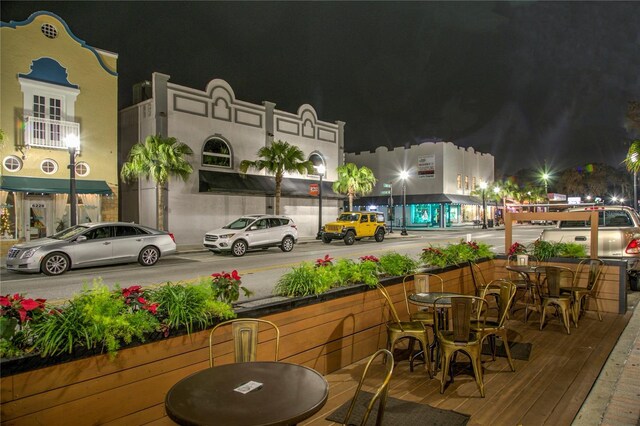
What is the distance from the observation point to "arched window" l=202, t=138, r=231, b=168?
24531mm

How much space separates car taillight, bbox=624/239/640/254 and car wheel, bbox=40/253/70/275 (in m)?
14.8

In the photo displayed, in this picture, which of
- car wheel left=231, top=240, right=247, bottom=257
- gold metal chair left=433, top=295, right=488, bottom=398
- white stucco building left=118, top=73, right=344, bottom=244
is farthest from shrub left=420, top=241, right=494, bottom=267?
white stucco building left=118, top=73, right=344, bottom=244

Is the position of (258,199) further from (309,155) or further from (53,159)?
(53,159)

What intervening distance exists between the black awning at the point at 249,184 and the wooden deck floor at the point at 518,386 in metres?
19.9

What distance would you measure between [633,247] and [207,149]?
2067 centimetres

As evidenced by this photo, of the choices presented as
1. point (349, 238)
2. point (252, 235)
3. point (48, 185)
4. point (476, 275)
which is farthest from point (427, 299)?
point (48, 185)

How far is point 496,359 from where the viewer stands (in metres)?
5.35

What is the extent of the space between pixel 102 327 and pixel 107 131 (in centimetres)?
2058

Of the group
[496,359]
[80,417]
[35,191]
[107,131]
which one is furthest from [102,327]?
[107,131]

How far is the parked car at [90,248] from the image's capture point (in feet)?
39.1

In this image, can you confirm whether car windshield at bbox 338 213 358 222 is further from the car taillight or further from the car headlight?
the car headlight

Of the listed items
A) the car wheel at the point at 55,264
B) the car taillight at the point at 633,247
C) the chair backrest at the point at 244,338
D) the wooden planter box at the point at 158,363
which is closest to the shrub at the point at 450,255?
the wooden planter box at the point at 158,363

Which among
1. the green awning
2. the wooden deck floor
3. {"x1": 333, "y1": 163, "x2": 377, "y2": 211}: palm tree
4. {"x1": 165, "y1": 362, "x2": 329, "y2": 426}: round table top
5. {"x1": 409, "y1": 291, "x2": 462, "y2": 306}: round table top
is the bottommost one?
the wooden deck floor

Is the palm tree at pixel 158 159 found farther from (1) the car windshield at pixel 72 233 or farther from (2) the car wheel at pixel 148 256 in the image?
(1) the car windshield at pixel 72 233
